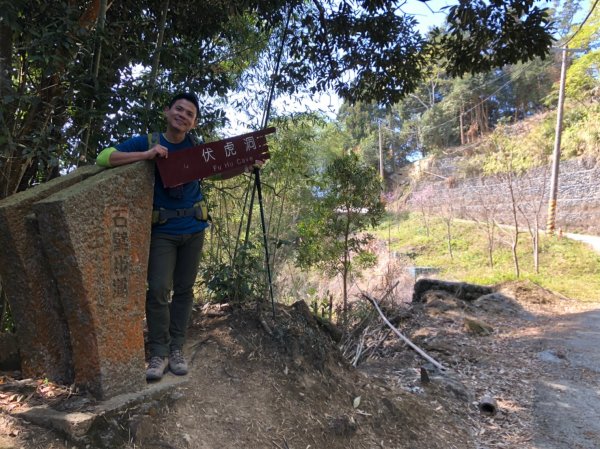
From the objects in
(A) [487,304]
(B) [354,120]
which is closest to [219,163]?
(A) [487,304]

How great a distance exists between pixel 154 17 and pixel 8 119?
6.61 ft

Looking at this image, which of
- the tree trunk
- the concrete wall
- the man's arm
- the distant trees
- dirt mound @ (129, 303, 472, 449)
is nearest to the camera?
the man's arm

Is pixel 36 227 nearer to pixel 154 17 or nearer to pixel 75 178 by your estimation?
pixel 75 178

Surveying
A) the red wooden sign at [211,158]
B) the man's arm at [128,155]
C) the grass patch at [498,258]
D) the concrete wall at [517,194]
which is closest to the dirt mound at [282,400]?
the red wooden sign at [211,158]

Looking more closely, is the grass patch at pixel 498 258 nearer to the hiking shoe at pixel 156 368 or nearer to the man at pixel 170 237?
the man at pixel 170 237

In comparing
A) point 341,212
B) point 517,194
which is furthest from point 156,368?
point 517,194

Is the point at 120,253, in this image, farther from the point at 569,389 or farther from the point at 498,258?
the point at 498,258

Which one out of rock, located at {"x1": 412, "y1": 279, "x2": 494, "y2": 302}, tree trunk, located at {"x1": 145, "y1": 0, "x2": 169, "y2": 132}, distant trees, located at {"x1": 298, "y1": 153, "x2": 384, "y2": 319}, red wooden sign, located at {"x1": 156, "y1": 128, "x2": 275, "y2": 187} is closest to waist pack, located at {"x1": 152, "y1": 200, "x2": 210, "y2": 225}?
red wooden sign, located at {"x1": 156, "y1": 128, "x2": 275, "y2": 187}

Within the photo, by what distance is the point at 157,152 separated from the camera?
2443 millimetres

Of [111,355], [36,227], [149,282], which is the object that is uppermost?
[36,227]

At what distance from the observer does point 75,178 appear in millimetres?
2537

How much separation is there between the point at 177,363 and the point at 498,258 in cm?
1591

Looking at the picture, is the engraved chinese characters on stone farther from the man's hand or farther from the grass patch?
the grass patch

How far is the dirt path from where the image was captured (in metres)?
3.75
